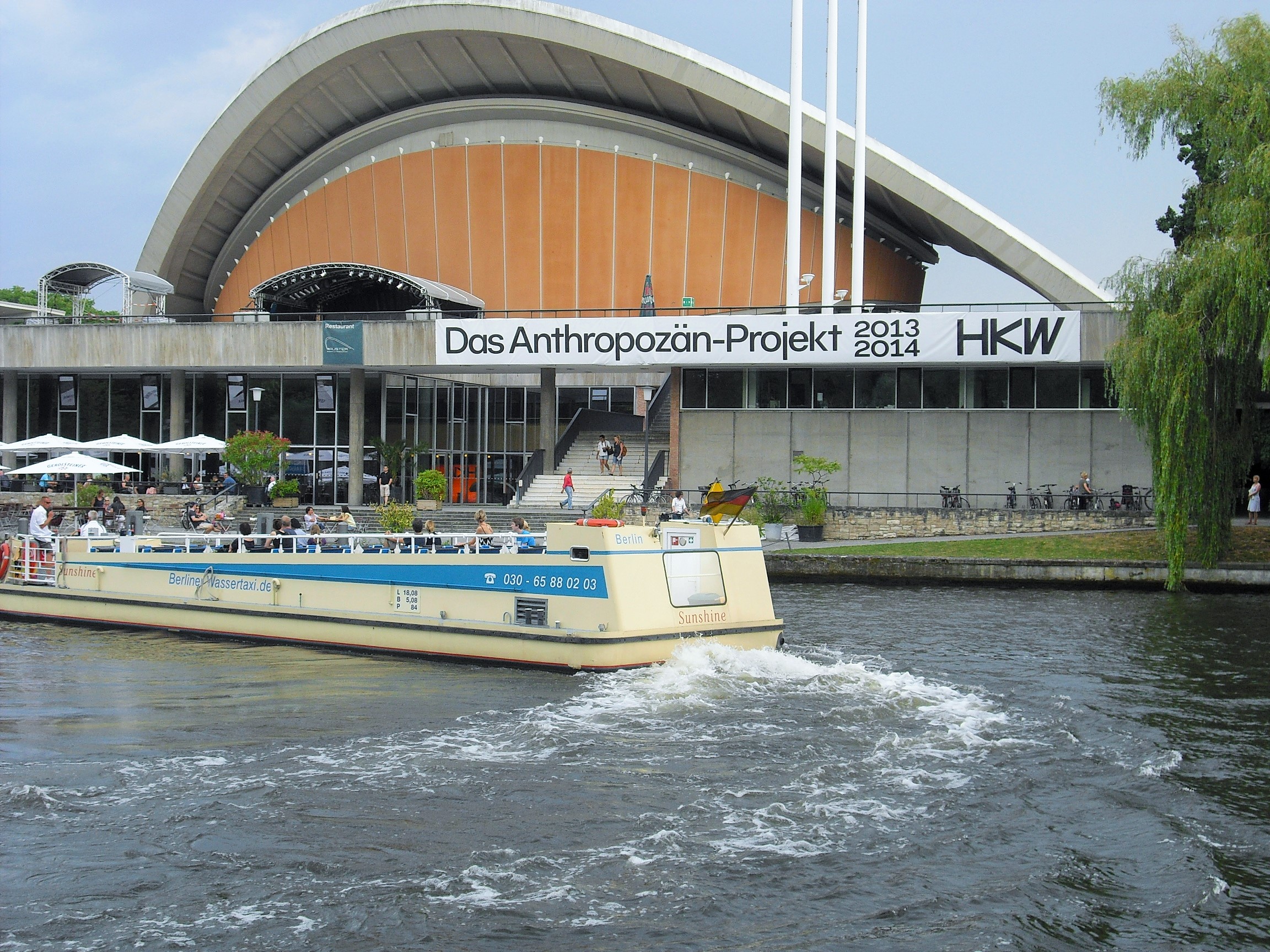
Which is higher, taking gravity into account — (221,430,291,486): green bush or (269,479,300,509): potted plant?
(221,430,291,486): green bush

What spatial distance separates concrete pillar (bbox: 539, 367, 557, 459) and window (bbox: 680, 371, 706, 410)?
4.61 meters

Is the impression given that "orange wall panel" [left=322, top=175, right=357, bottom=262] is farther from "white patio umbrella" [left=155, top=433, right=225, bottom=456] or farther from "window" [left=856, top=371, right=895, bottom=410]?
"window" [left=856, top=371, right=895, bottom=410]

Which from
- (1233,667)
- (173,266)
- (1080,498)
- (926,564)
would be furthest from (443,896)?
(173,266)

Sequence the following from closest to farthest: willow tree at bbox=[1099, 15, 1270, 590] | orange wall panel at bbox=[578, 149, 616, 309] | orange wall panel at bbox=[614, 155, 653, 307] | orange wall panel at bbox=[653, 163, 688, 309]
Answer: willow tree at bbox=[1099, 15, 1270, 590] < orange wall panel at bbox=[653, 163, 688, 309] < orange wall panel at bbox=[614, 155, 653, 307] < orange wall panel at bbox=[578, 149, 616, 309]

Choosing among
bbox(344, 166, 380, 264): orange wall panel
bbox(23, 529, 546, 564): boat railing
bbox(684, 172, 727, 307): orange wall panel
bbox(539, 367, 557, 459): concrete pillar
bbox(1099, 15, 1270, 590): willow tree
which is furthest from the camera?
bbox(344, 166, 380, 264): orange wall panel

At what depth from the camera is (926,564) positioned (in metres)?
29.0

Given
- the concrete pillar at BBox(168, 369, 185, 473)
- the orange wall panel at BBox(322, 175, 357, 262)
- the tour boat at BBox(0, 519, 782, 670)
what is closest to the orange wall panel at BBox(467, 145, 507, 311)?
the orange wall panel at BBox(322, 175, 357, 262)

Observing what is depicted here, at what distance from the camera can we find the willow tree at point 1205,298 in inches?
965

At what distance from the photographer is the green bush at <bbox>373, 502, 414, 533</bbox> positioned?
1291 inches

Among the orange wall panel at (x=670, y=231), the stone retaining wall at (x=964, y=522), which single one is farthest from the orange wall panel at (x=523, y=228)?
the stone retaining wall at (x=964, y=522)

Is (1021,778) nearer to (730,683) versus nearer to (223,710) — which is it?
(730,683)

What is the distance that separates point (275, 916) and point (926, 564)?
23.1m

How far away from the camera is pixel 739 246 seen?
48.5 m

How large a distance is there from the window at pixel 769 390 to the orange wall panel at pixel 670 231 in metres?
11.2
